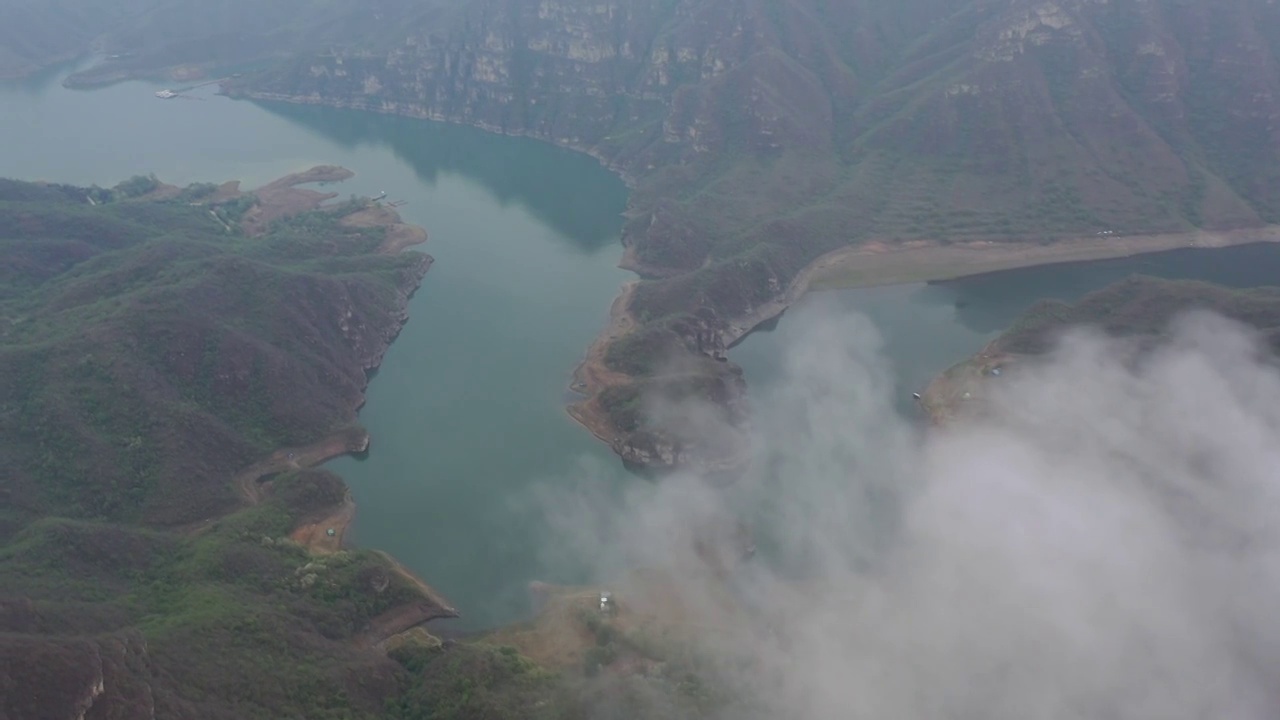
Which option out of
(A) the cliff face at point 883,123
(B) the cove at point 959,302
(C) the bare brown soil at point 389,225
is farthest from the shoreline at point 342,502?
(B) the cove at point 959,302

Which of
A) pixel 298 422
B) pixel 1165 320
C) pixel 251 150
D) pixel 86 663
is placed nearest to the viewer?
pixel 86 663

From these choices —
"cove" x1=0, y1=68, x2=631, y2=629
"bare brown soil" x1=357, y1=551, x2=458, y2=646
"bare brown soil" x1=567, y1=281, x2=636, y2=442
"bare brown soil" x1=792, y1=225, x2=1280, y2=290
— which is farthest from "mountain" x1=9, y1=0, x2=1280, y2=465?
"bare brown soil" x1=357, y1=551, x2=458, y2=646

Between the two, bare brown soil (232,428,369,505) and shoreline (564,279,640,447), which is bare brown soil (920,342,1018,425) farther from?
bare brown soil (232,428,369,505)

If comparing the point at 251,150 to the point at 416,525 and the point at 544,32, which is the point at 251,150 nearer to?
the point at 544,32

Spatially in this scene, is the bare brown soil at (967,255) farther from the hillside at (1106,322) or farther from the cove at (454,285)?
the cove at (454,285)

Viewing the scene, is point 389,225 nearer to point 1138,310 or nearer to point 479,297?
point 479,297

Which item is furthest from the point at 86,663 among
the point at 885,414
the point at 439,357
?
the point at 885,414
